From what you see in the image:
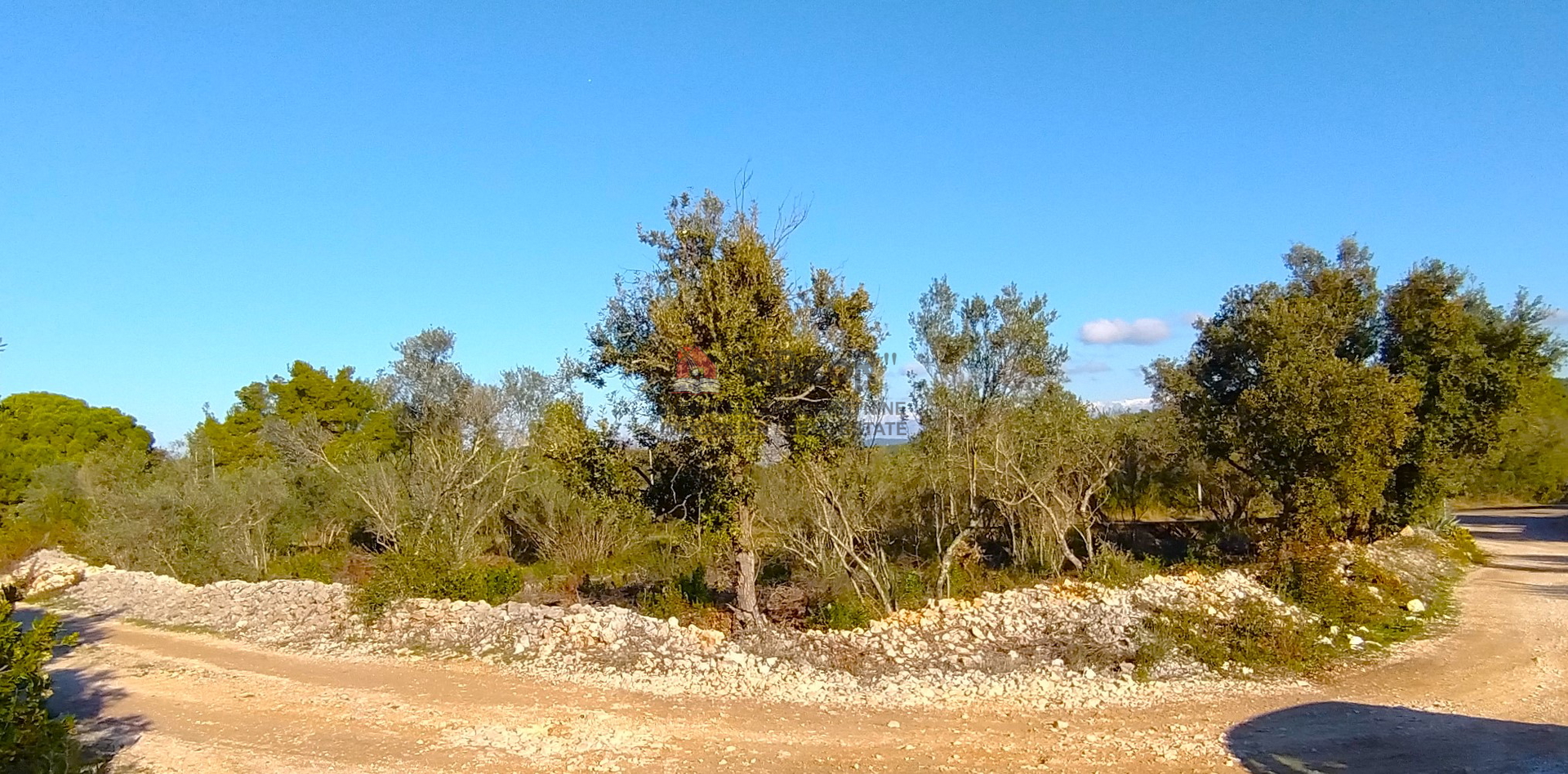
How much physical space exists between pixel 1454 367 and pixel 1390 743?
13315mm

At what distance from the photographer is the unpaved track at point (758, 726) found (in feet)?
24.6

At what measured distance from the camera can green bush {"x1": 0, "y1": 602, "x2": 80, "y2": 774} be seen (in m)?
6.05

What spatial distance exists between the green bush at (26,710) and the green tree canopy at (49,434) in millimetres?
34223

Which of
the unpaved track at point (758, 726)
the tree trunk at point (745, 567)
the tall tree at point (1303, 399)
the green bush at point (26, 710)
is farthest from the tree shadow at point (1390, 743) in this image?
the green bush at point (26, 710)

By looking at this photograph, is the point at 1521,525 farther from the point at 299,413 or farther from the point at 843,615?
the point at 299,413

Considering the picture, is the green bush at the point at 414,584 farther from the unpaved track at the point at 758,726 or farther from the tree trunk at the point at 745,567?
the tree trunk at the point at 745,567

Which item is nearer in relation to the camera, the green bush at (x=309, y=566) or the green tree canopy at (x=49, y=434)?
the green bush at (x=309, y=566)

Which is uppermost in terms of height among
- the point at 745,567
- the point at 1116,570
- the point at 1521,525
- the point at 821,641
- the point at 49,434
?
the point at 49,434

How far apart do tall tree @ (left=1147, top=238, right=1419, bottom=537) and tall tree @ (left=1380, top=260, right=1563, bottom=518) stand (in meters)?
0.74

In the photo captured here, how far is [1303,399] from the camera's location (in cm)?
1513

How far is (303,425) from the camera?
90.8ft

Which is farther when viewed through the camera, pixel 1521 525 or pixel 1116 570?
pixel 1521 525

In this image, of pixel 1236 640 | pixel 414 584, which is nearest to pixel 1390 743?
pixel 1236 640

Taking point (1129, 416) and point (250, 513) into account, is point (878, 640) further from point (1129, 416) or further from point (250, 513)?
point (250, 513)
